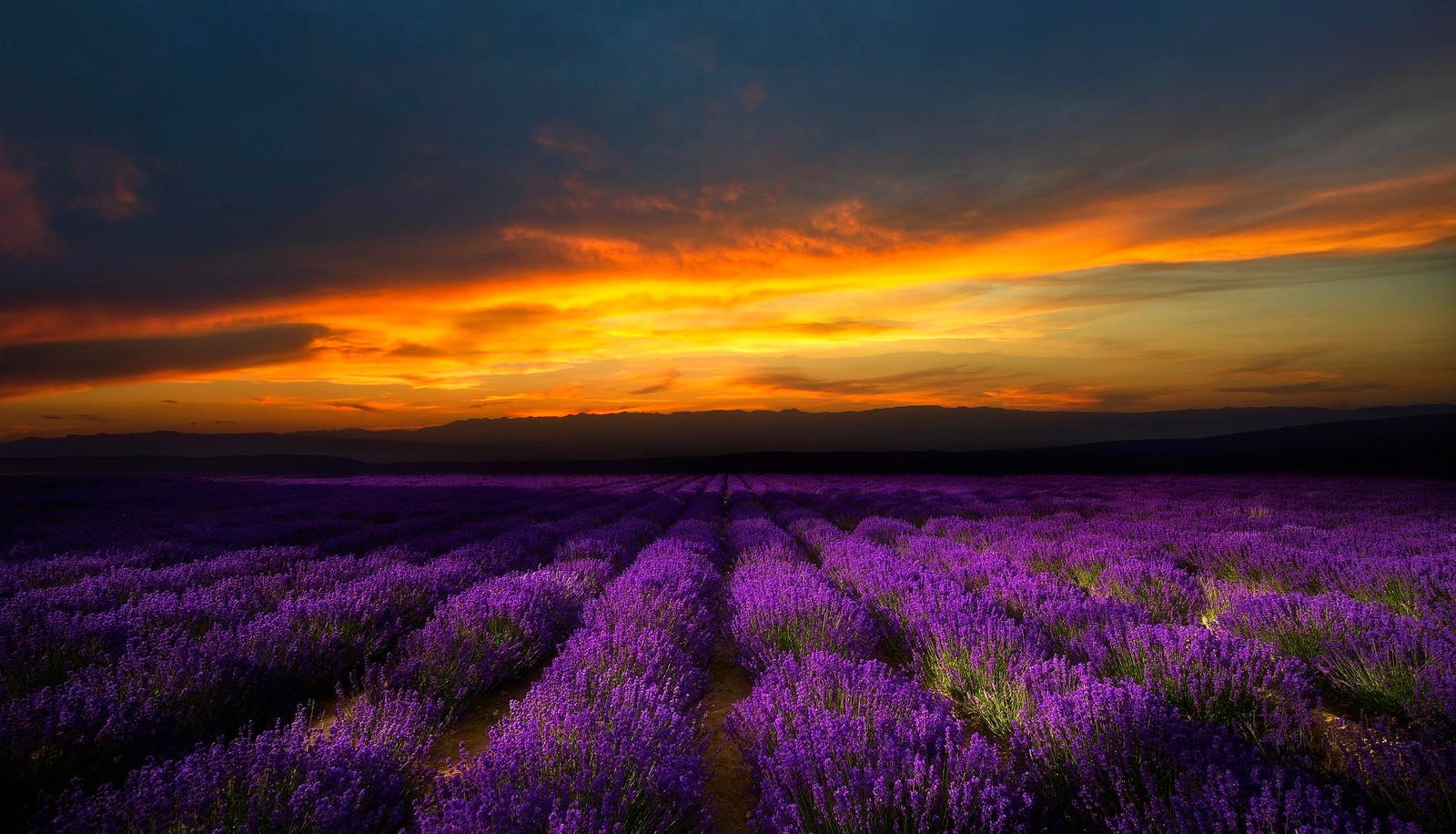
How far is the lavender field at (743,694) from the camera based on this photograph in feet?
5.65

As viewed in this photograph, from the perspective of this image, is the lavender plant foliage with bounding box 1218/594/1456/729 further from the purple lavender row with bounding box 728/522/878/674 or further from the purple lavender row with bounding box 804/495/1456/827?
the purple lavender row with bounding box 728/522/878/674

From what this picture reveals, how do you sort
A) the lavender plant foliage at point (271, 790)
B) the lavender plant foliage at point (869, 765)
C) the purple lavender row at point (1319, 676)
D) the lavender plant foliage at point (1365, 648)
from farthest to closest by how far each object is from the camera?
the lavender plant foliage at point (1365, 648)
the purple lavender row at point (1319, 676)
the lavender plant foliage at point (869, 765)
the lavender plant foliage at point (271, 790)

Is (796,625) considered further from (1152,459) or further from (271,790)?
(1152,459)

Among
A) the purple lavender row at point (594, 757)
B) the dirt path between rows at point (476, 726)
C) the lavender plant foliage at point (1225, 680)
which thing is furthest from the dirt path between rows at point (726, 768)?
the lavender plant foliage at point (1225, 680)

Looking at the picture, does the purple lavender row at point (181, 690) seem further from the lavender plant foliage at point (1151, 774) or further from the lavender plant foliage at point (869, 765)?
the lavender plant foliage at point (1151, 774)

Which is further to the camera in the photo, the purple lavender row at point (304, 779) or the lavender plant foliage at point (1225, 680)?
the lavender plant foliage at point (1225, 680)

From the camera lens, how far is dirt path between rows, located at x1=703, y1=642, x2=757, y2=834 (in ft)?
7.41

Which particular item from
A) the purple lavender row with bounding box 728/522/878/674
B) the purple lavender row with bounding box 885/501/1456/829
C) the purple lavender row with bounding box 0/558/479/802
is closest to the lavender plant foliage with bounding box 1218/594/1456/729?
the purple lavender row with bounding box 885/501/1456/829

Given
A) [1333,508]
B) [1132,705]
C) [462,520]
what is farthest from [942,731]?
[1333,508]

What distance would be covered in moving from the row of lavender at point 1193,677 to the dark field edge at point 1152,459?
24076 mm

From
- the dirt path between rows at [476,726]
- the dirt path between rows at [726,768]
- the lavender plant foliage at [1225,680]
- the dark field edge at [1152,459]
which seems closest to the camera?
the dirt path between rows at [726,768]

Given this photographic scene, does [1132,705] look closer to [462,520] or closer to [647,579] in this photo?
[647,579]

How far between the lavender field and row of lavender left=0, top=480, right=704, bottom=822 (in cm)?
2

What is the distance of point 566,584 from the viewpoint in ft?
16.0
